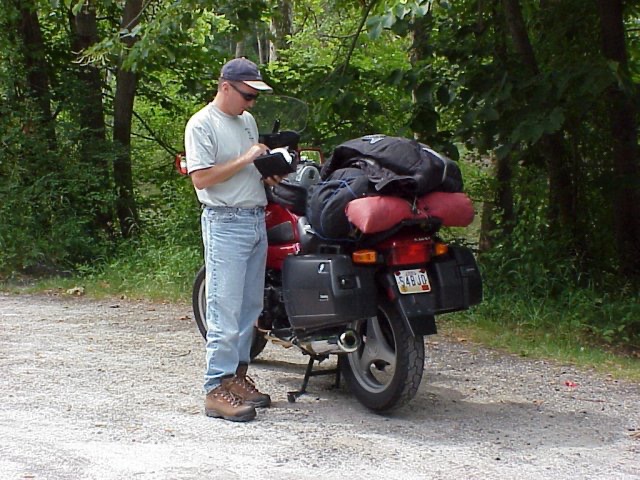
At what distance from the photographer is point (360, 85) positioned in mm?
10625

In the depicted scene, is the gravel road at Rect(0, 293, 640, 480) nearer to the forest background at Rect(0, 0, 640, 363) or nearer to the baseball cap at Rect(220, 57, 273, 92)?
the forest background at Rect(0, 0, 640, 363)

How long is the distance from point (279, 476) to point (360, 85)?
6493 millimetres

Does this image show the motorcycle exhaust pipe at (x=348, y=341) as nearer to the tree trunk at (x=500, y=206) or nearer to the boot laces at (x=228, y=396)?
the boot laces at (x=228, y=396)

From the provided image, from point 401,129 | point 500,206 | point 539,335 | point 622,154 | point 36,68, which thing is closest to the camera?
point 539,335

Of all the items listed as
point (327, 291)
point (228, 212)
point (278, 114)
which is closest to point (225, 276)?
point (228, 212)

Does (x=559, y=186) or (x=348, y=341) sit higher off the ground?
(x=559, y=186)

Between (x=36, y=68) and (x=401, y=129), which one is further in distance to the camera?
(x=36, y=68)

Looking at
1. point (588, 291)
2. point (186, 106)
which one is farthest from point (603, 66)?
point (186, 106)

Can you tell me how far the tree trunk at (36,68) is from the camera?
1305cm

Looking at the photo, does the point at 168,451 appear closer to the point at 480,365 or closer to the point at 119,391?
the point at 119,391

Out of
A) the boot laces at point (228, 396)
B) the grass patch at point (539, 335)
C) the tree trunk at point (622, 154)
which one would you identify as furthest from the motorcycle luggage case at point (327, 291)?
the tree trunk at point (622, 154)

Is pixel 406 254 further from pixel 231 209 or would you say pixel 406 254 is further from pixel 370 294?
pixel 231 209

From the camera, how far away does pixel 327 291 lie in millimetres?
5680

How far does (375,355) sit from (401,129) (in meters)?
4.15
